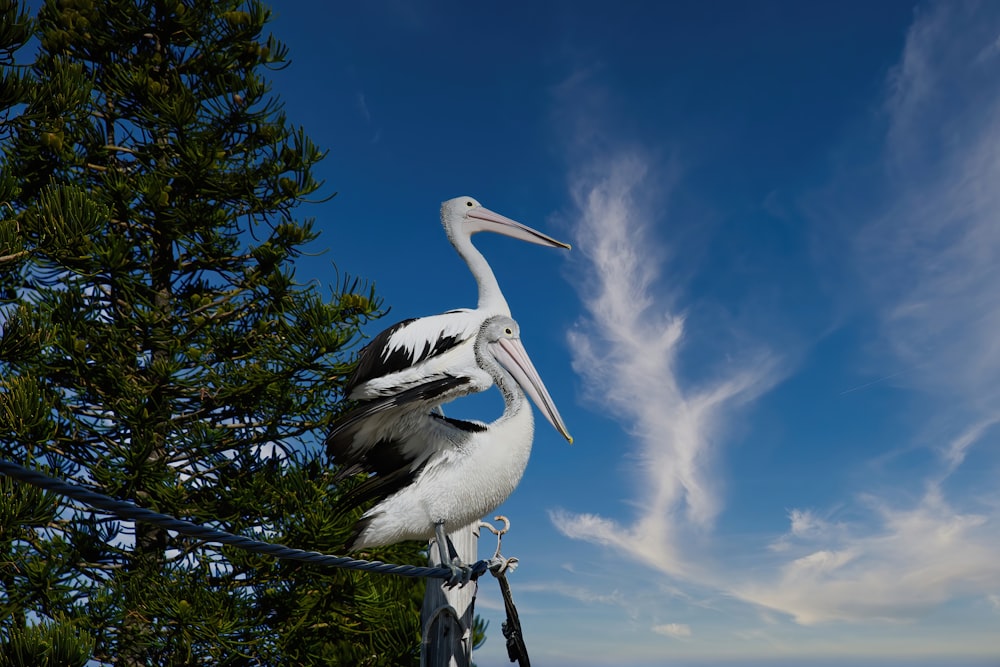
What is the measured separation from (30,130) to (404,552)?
538cm

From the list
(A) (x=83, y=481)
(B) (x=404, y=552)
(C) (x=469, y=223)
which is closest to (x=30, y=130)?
(A) (x=83, y=481)

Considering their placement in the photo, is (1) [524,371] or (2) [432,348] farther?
(2) [432,348]

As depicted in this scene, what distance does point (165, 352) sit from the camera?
724 cm

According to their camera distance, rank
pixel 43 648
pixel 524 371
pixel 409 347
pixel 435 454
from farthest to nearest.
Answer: pixel 43 648
pixel 409 347
pixel 524 371
pixel 435 454

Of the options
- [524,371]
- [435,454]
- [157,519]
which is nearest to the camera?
[157,519]

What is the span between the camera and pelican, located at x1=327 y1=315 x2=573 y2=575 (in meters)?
3.13

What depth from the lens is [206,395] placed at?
725 cm

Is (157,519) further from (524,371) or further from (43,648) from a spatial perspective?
(43,648)

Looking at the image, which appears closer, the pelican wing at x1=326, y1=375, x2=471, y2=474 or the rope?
the rope

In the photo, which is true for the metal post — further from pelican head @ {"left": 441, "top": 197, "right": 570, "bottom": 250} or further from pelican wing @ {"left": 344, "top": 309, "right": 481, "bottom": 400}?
pelican head @ {"left": 441, "top": 197, "right": 570, "bottom": 250}

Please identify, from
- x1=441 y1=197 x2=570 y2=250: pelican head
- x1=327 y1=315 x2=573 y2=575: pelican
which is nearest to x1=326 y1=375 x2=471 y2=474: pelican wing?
x1=327 y1=315 x2=573 y2=575: pelican

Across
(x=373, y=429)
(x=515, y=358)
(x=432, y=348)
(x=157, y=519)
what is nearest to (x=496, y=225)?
(x=432, y=348)

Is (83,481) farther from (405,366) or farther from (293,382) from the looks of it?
(405,366)

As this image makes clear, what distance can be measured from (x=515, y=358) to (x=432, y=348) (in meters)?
0.86
